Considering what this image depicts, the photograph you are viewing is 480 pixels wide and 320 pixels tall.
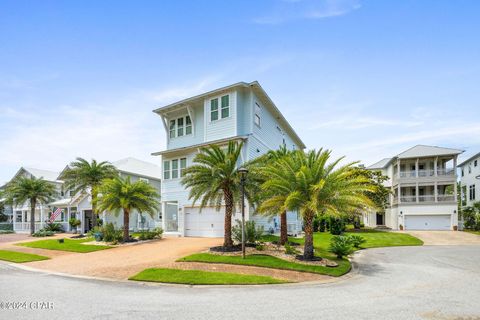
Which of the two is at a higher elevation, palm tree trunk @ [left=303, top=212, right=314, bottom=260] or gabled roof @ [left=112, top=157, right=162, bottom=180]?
gabled roof @ [left=112, top=157, right=162, bottom=180]

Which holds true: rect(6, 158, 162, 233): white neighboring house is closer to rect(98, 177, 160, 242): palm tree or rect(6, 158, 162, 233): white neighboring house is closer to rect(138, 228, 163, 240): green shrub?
rect(138, 228, 163, 240): green shrub

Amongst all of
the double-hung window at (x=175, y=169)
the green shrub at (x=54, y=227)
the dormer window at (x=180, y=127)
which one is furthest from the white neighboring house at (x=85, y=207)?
the dormer window at (x=180, y=127)

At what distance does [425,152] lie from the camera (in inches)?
1533

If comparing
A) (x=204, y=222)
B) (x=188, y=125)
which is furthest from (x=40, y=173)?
(x=204, y=222)

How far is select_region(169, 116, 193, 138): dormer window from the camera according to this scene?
25719 mm

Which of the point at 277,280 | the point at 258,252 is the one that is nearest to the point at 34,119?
the point at 258,252

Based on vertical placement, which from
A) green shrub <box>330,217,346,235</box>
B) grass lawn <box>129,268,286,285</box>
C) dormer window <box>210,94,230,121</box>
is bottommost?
green shrub <box>330,217,346,235</box>

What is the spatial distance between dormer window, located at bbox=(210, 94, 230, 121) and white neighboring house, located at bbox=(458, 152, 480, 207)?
32776mm

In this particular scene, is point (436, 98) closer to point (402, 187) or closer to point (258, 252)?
point (258, 252)

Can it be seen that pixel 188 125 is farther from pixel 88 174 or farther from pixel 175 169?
pixel 88 174

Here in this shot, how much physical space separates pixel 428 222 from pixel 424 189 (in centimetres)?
538

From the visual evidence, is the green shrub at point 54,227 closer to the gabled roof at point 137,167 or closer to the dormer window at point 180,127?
the gabled roof at point 137,167

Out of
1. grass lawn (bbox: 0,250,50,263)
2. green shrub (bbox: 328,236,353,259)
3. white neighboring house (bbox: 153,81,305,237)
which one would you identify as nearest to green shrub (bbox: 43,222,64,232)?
white neighboring house (bbox: 153,81,305,237)

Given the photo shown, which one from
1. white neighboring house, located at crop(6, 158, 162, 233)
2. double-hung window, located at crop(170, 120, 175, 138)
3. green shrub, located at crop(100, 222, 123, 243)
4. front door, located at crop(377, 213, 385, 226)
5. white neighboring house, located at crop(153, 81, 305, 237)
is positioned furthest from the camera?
front door, located at crop(377, 213, 385, 226)
